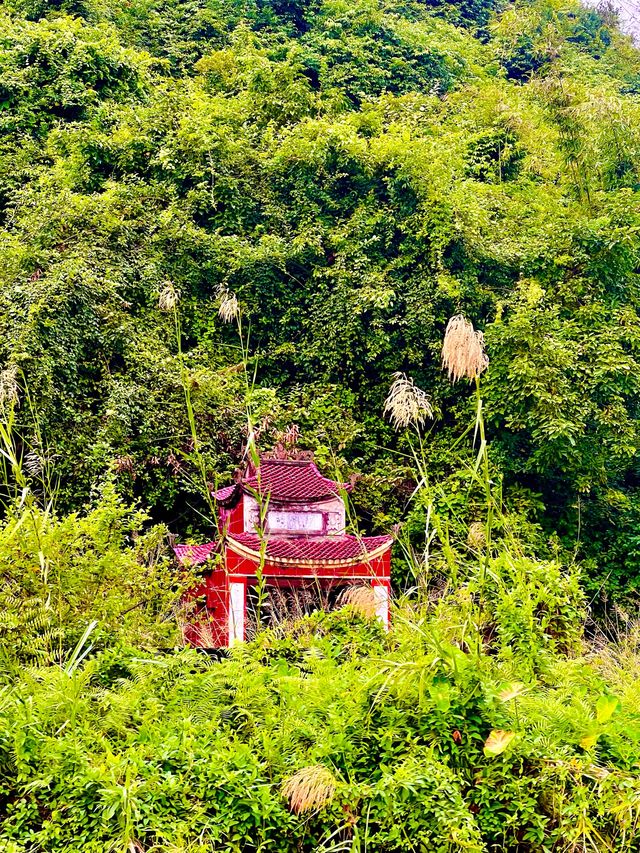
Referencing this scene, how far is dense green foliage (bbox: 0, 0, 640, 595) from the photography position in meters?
10.9

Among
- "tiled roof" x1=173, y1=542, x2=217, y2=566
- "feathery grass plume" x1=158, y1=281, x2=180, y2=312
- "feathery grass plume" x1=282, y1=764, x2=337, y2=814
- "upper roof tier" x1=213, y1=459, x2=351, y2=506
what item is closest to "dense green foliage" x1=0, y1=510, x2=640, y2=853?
"feathery grass plume" x1=282, y1=764, x2=337, y2=814

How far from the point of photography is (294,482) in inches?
354

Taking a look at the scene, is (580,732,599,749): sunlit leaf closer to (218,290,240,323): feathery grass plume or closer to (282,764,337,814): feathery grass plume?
(282,764,337,814): feathery grass plume

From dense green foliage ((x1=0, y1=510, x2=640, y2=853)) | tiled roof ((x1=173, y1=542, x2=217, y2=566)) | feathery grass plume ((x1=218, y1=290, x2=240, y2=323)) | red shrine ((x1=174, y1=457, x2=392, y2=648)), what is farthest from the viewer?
feathery grass plume ((x1=218, y1=290, x2=240, y2=323))

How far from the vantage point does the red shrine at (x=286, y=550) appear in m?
7.84

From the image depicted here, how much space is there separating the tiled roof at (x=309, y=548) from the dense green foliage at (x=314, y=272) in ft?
5.79

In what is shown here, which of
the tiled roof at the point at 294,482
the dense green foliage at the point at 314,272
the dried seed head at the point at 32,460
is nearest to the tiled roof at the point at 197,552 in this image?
the tiled roof at the point at 294,482

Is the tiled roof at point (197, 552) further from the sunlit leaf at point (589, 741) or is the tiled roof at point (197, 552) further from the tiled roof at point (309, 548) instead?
the sunlit leaf at point (589, 741)

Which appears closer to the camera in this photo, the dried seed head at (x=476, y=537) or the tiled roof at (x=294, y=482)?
the dried seed head at (x=476, y=537)

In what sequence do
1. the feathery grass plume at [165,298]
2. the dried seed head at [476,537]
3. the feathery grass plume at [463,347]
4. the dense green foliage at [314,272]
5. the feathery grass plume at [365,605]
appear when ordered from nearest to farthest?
1. the feathery grass plume at [463,347]
2. the dried seed head at [476,537]
3. the feathery grass plume at [365,605]
4. the dense green foliage at [314,272]
5. the feathery grass plume at [165,298]

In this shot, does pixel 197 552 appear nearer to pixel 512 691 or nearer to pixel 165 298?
pixel 165 298

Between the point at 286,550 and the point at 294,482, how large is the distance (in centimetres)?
104

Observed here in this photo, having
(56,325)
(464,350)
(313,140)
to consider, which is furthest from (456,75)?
(464,350)

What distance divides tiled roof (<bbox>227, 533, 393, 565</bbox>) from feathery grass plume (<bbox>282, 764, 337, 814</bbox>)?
14.1ft
